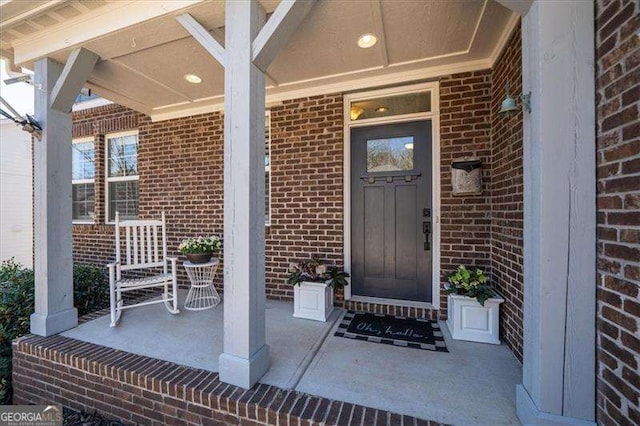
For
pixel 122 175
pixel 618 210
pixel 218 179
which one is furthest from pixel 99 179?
pixel 618 210

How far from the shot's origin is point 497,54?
248 cm

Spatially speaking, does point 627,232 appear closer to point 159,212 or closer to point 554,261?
point 554,261

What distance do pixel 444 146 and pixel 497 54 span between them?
900 millimetres

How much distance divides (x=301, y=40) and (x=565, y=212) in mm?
2294

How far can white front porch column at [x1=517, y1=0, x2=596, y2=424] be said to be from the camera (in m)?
1.31

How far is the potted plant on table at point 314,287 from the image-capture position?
2.86 metres

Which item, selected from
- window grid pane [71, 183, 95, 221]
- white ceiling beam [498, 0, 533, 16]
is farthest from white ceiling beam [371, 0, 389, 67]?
window grid pane [71, 183, 95, 221]

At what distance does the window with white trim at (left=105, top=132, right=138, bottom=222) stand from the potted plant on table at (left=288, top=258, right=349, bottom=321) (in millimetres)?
3292

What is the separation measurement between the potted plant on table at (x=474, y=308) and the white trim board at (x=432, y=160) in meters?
0.39

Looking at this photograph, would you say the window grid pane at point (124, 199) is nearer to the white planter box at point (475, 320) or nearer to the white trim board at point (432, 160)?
the white trim board at point (432, 160)

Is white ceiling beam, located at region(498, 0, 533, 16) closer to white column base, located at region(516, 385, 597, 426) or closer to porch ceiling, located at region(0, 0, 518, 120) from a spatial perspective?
porch ceiling, located at region(0, 0, 518, 120)

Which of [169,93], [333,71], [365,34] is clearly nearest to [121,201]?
[169,93]

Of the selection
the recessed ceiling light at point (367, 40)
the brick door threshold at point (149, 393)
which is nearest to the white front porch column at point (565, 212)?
the brick door threshold at point (149, 393)

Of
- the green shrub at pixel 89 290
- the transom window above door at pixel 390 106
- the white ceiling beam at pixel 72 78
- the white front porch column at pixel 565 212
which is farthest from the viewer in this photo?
the green shrub at pixel 89 290
